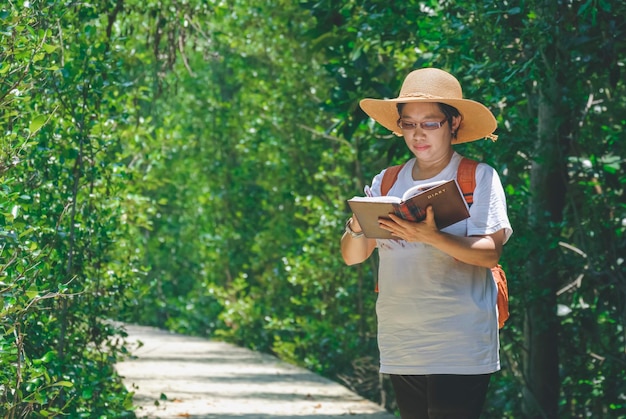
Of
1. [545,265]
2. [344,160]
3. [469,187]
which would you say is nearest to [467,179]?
[469,187]

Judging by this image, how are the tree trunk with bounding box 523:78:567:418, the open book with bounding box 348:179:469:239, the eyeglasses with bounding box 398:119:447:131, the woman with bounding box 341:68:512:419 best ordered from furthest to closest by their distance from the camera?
the tree trunk with bounding box 523:78:567:418 → the eyeglasses with bounding box 398:119:447:131 → the woman with bounding box 341:68:512:419 → the open book with bounding box 348:179:469:239

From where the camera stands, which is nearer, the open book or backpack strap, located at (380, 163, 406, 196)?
the open book

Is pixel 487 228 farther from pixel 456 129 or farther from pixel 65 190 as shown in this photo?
pixel 65 190

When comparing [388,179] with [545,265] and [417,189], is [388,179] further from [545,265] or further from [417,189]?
[545,265]

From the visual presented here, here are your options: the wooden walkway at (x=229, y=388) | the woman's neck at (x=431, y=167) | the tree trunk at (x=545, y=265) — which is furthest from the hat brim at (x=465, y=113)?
the wooden walkway at (x=229, y=388)

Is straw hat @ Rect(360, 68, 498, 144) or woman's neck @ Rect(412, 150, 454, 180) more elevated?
straw hat @ Rect(360, 68, 498, 144)

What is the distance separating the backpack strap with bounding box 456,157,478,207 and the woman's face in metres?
0.10

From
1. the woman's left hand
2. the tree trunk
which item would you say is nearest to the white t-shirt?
the woman's left hand

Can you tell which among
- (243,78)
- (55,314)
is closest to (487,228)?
(55,314)

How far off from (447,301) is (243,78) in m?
12.2

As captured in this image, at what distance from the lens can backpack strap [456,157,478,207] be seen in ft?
13.9

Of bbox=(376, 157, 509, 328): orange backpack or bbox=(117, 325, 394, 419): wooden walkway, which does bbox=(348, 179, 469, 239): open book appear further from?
bbox=(117, 325, 394, 419): wooden walkway

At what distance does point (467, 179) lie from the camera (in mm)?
4262

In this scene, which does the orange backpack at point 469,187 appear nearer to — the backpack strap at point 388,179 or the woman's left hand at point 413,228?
the backpack strap at point 388,179
